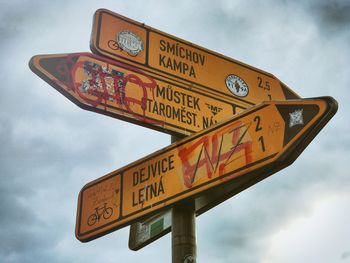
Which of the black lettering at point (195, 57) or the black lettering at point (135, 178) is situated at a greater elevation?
the black lettering at point (195, 57)

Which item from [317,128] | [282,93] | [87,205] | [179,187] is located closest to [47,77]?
Answer: [87,205]

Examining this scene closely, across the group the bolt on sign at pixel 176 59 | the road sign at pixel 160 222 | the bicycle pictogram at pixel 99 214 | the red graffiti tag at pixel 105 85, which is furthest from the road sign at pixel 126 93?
the bicycle pictogram at pixel 99 214

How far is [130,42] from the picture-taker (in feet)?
12.4

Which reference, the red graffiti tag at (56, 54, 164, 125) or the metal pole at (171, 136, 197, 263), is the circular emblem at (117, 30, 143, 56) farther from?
the metal pole at (171, 136, 197, 263)

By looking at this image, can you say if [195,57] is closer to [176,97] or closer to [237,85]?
[237,85]

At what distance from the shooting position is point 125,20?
388 cm

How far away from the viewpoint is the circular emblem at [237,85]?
13.0ft

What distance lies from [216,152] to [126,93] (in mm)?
851

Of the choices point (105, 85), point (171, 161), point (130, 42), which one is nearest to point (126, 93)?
point (105, 85)

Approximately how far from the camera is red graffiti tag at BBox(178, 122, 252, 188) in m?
2.88

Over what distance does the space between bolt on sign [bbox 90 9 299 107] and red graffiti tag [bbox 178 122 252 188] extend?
810mm

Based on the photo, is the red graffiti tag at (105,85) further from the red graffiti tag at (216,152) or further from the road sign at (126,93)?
the red graffiti tag at (216,152)

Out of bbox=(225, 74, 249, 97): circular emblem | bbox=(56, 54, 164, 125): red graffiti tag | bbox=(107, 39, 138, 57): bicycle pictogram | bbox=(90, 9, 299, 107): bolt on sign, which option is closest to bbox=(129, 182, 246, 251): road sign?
bbox=(56, 54, 164, 125): red graffiti tag

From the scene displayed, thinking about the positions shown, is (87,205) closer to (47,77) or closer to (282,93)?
(47,77)
